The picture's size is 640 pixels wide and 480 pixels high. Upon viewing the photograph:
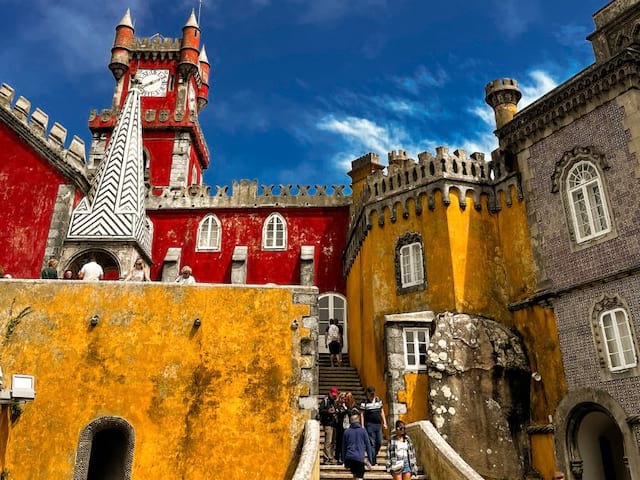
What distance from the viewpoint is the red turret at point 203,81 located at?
36156 mm

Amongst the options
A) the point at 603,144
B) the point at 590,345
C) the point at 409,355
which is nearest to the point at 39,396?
the point at 409,355

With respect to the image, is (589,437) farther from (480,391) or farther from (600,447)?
(480,391)

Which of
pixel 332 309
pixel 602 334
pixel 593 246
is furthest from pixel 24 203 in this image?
pixel 602 334

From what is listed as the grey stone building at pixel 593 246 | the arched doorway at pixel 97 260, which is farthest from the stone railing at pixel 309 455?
the grey stone building at pixel 593 246

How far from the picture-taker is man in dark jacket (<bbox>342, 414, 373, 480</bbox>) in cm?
1000

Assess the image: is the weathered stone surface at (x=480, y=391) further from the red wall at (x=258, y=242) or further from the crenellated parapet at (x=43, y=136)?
the crenellated parapet at (x=43, y=136)

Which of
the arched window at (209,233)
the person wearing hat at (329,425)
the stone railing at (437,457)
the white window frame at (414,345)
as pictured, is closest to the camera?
the stone railing at (437,457)

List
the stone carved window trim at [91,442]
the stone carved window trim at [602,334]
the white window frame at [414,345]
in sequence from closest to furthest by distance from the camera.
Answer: the stone carved window trim at [91,442] → the stone carved window trim at [602,334] → the white window frame at [414,345]

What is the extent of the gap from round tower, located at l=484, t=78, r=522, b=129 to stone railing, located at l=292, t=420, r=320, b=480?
12.5m

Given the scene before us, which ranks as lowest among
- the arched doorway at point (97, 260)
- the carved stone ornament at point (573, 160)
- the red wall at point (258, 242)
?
the arched doorway at point (97, 260)

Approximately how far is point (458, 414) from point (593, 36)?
11957 mm

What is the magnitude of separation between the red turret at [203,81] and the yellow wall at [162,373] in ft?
84.8

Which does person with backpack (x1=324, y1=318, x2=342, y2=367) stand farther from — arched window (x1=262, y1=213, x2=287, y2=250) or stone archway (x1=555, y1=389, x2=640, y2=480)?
stone archway (x1=555, y1=389, x2=640, y2=480)

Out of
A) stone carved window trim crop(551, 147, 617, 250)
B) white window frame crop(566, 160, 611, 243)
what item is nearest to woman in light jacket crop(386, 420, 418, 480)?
stone carved window trim crop(551, 147, 617, 250)
